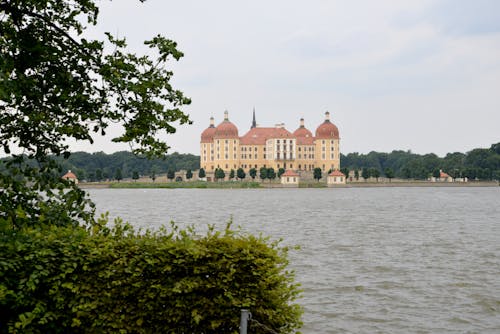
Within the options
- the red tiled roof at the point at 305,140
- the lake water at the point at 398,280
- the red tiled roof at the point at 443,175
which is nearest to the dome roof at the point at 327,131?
the red tiled roof at the point at 305,140

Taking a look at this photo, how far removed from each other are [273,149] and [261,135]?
22.9 feet

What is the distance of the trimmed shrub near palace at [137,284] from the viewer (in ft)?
18.4

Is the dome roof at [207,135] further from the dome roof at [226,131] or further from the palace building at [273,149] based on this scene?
the dome roof at [226,131]

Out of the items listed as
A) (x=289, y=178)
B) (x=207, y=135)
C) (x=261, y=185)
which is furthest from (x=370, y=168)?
(x=207, y=135)

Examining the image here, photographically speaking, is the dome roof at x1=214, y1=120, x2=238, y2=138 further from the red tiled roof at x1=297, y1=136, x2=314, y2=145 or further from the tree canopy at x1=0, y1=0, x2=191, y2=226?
the tree canopy at x1=0, y1=0, x2=191, y2=226

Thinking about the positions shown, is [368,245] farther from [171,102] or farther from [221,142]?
[221,142]

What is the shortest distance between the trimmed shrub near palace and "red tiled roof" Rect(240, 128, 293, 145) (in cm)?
12655

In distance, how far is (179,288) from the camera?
18.6ft

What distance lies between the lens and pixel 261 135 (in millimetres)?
137500

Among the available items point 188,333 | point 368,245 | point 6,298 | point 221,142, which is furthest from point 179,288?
point 221,142

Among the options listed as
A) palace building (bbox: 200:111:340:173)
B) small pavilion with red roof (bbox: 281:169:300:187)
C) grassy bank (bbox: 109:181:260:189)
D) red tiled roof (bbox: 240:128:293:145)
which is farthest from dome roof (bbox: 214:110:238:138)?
small pavilion with red roof (bbox: 281:169:300:187)

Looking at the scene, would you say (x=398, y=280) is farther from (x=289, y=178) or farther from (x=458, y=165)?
(x=458, y=165)

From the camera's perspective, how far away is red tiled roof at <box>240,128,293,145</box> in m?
133

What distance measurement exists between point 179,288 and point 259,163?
129633 millimetres
